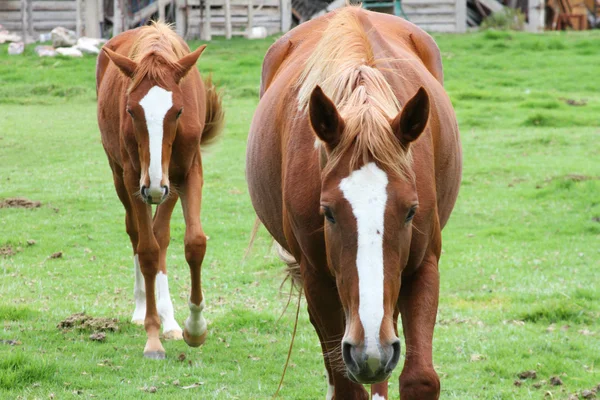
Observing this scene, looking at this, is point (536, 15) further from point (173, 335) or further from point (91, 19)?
point (173, 335)

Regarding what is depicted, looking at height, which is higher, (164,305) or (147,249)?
(147,249)

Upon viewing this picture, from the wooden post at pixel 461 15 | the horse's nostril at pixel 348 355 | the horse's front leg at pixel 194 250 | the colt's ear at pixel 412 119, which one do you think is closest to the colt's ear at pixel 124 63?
the horse's front leg at pixel 194 250

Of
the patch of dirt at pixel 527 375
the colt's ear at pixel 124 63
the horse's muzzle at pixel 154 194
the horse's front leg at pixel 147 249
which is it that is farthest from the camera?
the horse's front leg at pixel 147 249

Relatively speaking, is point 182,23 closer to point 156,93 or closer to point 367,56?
point 156,93

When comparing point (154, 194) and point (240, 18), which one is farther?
point (240, 18)

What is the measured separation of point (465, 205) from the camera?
34.6 feet

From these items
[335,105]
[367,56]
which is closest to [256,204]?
[367,56]

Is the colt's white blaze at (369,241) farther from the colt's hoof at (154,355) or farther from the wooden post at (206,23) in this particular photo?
the wooden post at (206,23)

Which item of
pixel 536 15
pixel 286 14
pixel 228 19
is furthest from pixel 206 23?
pixel 536 15

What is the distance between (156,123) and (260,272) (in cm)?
282

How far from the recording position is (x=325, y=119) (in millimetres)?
2949

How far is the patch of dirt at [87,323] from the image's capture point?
603 centimetres

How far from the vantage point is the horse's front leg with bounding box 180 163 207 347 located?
5691 mm

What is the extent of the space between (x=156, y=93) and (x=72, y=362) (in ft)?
5.75
